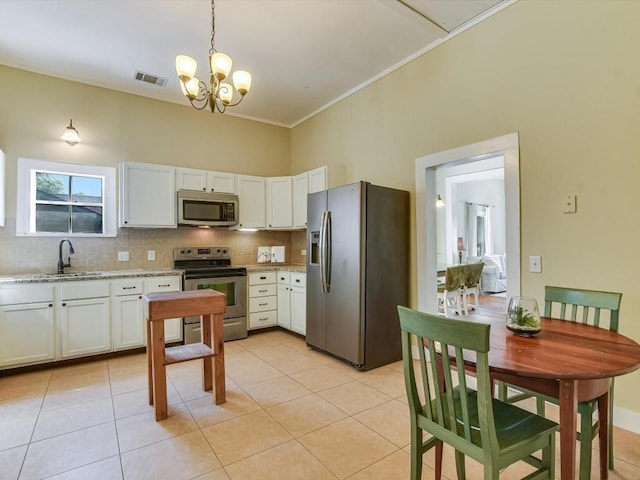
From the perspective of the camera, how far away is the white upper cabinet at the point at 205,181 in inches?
173

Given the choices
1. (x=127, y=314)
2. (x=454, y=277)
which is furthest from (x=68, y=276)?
(x=454, y=277)

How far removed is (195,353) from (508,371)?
2224mm

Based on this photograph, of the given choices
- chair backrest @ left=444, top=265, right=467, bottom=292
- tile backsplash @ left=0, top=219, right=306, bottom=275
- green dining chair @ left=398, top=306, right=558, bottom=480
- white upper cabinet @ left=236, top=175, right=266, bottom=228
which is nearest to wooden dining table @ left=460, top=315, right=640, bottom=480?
green dining chair @ left=398, top=306, right=558, bottom=480

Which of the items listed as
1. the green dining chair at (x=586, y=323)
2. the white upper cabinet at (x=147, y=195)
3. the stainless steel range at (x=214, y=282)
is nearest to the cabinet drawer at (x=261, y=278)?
the stainless steel range at (x=214, y=282)

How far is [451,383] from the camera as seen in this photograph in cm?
136

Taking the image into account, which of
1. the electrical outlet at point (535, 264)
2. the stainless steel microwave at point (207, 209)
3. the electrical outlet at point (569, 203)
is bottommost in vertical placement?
the electrical outlet at point (535, 264)

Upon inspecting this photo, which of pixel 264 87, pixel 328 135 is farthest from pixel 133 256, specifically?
pixel 328 135

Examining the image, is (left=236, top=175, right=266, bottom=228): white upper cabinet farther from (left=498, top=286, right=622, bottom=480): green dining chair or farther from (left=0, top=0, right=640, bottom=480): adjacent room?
(left=498, top=286, right=622, bottom=480): green dining chair

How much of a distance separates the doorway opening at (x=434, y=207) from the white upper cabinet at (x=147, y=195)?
9.87 ft

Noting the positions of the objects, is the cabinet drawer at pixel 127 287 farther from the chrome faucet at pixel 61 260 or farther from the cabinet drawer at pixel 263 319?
the cabinet drawer at pixel 263 319

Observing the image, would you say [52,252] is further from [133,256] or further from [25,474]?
[25,474]

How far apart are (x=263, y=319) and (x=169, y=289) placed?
1.32 m

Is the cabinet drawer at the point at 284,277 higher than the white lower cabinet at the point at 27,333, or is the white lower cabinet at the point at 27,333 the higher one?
the cabinet drawer at the point at 284,277

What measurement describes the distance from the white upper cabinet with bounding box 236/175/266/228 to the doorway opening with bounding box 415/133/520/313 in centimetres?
239
